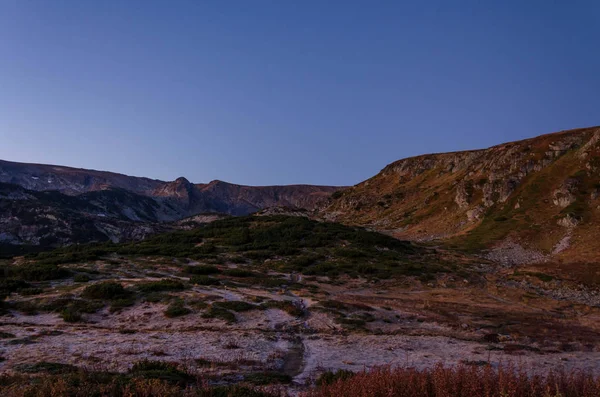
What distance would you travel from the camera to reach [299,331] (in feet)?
69.0

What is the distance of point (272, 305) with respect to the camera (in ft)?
81.5

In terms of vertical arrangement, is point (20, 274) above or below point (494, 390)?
below

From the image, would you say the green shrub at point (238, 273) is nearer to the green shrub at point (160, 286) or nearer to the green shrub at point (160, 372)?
the green shrub at point (160, 286)

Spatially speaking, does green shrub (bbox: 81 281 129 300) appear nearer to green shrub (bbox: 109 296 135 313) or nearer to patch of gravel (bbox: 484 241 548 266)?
green shrub (bbox: 109 296 135 313)

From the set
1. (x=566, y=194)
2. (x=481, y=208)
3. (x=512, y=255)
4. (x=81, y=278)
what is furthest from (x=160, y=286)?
(x=481, y=208)

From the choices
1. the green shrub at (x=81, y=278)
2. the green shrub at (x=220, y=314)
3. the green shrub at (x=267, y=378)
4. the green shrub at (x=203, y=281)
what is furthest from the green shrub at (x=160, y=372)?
the green shrub at (x=81, y=278)

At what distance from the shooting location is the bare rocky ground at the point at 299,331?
14812 mm

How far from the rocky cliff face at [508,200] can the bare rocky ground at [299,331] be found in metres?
32.1

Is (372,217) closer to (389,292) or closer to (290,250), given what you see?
(290,250)

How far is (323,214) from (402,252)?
83.6 m

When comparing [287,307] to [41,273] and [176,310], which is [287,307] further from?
[41,273]

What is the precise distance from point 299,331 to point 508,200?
73.0 metres

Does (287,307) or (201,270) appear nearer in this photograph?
(287,307)

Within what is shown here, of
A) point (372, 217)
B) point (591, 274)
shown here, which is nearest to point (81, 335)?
point (591, 274)
